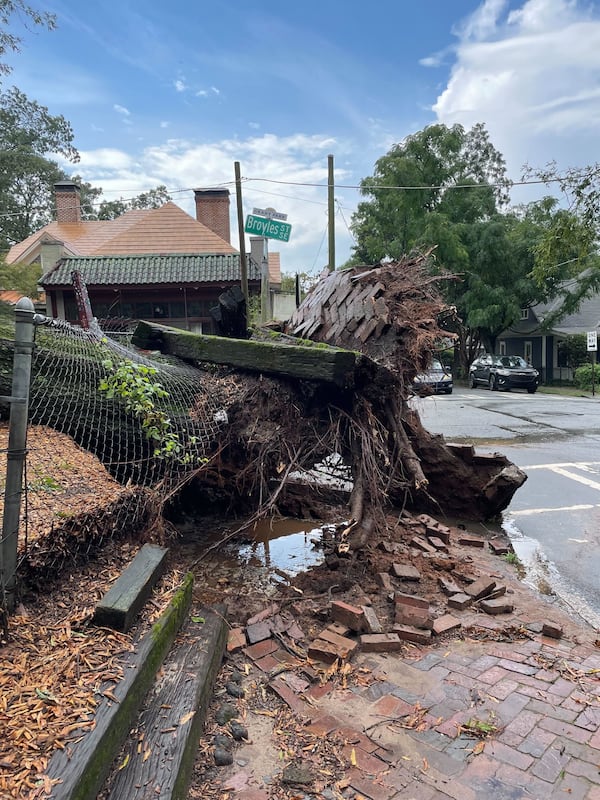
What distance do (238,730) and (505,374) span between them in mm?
23120

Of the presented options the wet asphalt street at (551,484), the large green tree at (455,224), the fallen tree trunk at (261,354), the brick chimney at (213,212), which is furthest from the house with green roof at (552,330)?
the fallen tree trunk at (261,354)

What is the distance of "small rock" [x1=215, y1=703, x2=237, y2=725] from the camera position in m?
2.59

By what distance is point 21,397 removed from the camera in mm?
2355

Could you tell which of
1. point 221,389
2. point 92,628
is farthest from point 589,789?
point 221,389

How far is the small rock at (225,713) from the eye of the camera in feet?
8.51

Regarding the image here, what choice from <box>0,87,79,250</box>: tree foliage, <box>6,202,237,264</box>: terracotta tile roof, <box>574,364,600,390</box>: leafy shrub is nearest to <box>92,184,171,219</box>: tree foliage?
<box>0,87,79,250</box>: tree foliage

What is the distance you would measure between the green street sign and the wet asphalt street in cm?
414

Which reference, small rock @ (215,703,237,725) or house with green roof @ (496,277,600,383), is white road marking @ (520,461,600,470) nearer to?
small rock @ (215,703,237,725)

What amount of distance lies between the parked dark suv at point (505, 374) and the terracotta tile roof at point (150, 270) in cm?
1281

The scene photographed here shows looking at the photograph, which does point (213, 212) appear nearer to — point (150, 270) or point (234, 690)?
point (150, 270)

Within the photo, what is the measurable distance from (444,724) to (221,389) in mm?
3174

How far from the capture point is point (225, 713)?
2639 millimetres

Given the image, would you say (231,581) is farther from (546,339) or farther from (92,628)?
(546,339)

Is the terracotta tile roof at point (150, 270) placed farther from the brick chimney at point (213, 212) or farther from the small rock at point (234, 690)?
the small rock at point (234, 690)
